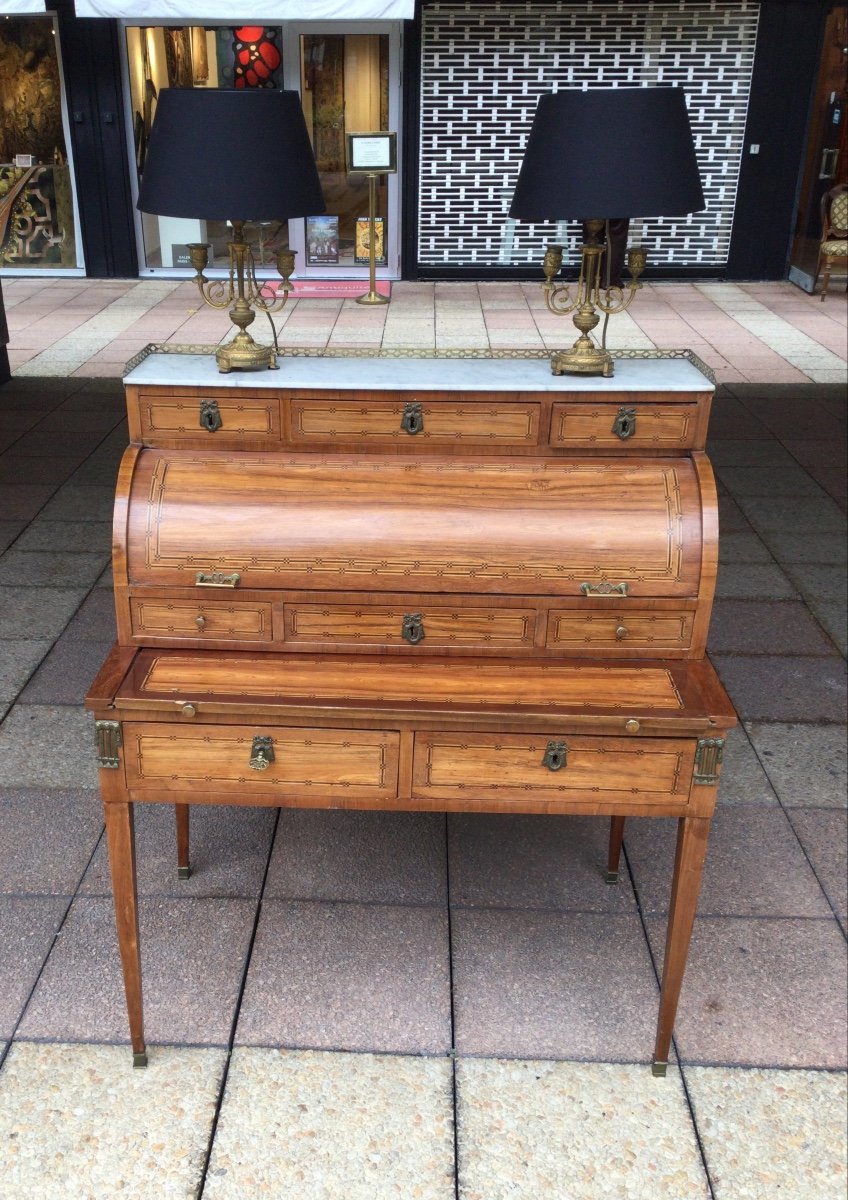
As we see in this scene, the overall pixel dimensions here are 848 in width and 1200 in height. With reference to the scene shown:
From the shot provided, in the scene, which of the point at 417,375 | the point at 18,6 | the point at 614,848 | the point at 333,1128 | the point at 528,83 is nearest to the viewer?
the point at 333,1128

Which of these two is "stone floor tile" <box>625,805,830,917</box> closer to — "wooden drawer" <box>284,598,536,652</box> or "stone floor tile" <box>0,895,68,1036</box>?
"wooden drawer" <box>284,598,536,652</box>

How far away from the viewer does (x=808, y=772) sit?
4082 millimetres

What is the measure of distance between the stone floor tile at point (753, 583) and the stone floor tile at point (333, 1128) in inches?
137

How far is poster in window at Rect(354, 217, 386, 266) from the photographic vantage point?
44.4ft

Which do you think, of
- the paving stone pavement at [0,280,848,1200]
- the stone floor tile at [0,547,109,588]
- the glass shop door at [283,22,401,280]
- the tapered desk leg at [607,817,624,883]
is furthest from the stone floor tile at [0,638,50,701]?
the glass shop door at [283,22,401,280]

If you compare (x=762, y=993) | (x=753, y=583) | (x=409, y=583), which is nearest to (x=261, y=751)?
(x=409, y=583)

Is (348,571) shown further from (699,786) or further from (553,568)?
(699,786)

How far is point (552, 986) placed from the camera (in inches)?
120

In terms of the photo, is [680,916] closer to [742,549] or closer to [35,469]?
[742,549]

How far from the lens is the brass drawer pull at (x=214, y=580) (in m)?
2.70

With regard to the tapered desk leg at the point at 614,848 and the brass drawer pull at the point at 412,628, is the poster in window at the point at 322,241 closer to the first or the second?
the tapered desk leg at the point at 614,848

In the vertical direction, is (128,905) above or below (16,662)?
above

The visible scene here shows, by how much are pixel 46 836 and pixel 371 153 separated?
10.3 m

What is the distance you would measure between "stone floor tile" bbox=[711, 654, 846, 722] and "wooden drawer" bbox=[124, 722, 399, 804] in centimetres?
245
